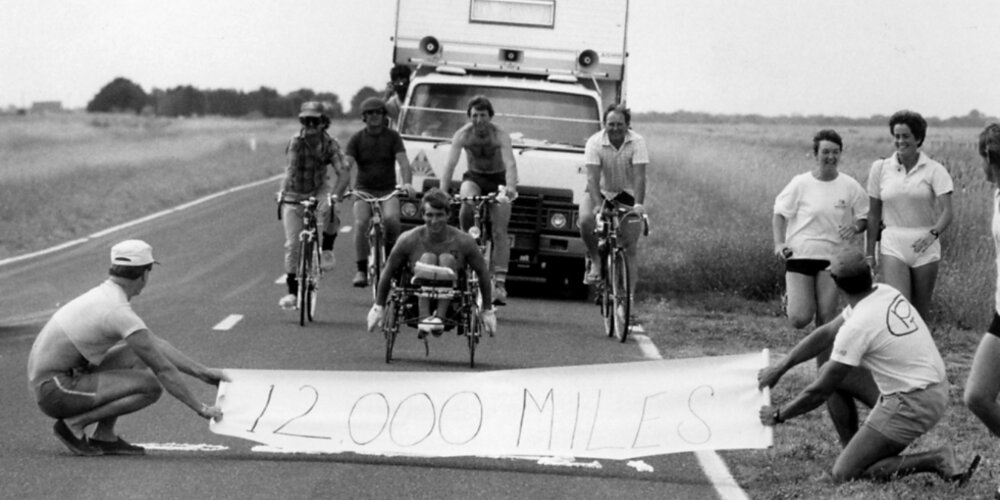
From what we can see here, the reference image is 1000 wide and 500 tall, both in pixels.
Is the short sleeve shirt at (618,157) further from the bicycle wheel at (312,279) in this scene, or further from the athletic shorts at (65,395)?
the athletic shorts at (65,395)

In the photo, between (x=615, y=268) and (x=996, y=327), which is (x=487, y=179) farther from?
(x=996, y=327)

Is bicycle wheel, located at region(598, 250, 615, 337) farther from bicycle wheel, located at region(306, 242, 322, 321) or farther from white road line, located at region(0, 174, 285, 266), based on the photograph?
white road line, located at region(0, 174, 285, 266)

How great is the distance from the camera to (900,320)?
347 inches

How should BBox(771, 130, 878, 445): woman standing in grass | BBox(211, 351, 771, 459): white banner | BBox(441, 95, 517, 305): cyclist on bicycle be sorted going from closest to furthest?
BBox(211, 351, 771, 459): white banner < BBox(771, 130, 878, 445): woman standing in grass < BBox(441, 95, 517, 305): cyclist on bicycle

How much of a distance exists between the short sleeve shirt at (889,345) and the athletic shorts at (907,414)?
4 cm

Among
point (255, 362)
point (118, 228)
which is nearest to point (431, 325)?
point (255, 362)

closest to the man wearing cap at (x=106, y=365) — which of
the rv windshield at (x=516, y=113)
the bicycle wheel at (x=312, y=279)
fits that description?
the bicycle wheel at (x=312, y=279)

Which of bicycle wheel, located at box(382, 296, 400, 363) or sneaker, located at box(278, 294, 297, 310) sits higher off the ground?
bicycle wheel, located at box(382, 296, 400, 363)

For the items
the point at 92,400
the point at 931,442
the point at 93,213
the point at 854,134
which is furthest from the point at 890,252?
the point at 854,134

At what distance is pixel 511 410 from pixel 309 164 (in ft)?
22.0

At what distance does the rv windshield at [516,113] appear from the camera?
19719mm

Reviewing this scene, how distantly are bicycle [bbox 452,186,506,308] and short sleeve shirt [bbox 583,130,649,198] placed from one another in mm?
897

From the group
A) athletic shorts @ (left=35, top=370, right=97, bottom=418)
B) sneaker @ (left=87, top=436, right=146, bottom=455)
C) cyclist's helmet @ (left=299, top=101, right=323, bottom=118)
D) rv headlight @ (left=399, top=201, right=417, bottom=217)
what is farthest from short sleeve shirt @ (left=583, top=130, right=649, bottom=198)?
athletic shorts @ (left=35, top=370, right=97, bottom=418)

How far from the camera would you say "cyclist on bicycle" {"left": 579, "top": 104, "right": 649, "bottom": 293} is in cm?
1537
